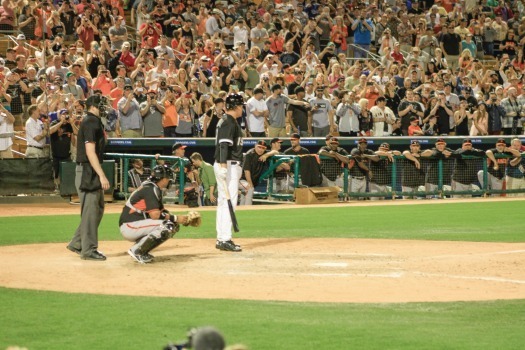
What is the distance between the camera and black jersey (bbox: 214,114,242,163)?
13.1m

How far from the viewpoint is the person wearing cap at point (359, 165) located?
22.4 metres

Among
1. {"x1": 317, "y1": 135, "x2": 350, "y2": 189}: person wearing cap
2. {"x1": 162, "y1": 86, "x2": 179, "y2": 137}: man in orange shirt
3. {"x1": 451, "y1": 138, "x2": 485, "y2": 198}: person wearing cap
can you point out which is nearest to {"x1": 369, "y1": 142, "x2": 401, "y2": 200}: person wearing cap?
{"x1": 317, "y1": 135, "x2": 350, "y2": 189}: person wearing cap

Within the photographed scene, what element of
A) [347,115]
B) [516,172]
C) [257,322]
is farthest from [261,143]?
[257,322]

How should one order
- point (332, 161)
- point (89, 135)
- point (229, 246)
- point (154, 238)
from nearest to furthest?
point (154, 238) < point (89, 135) < point (229, 246) < point (332, 161)

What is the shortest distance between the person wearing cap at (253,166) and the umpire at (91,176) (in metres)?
9.33

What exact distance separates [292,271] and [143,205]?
206 centimetres

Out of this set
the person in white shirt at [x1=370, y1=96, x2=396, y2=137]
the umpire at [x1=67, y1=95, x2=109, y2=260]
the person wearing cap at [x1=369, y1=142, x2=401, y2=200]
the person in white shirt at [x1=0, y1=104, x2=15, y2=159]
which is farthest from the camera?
the person in white shirt at [x1=370, y1=96, x2=396, y2=137]

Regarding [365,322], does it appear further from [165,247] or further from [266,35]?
[266,35]

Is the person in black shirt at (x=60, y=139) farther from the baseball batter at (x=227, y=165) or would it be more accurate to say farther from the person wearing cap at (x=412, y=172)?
the baseball batter at (x=227, y=165)

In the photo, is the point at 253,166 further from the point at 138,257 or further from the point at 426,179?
the point at 138,257

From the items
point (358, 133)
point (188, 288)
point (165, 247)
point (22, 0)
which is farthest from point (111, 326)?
point (22, 0)

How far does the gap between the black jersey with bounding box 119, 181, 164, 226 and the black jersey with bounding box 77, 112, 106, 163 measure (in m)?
0.68

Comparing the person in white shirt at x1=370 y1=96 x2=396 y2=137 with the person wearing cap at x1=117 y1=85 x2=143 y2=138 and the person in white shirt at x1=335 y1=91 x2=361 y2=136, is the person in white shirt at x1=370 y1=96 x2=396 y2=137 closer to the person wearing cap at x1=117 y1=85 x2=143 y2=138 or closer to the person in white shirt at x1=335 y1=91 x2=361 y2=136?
the person in white shirt at x1=335 y1=91 x2=361 y2=136

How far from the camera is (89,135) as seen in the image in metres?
12.0
